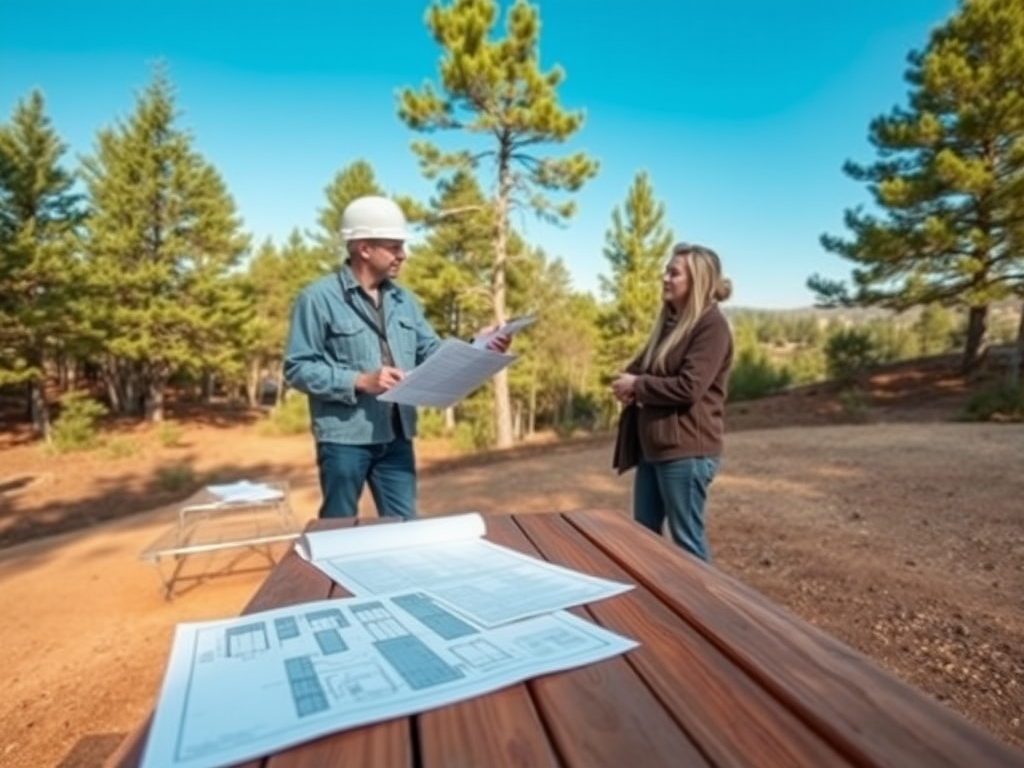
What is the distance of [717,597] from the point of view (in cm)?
89

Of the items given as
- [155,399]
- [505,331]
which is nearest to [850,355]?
[505,331]

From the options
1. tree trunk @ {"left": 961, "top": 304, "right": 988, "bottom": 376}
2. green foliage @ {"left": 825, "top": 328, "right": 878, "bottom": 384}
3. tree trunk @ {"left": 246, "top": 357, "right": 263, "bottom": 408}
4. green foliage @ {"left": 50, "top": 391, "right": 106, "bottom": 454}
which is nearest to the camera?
tree trunk @ {"left": 961, "top": 304, "right": 988, "bottom": 376}

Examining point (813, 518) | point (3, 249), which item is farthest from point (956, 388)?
point (3, 249)

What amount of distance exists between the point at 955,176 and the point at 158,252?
19.5m

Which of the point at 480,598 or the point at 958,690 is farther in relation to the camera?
the point at 958,690

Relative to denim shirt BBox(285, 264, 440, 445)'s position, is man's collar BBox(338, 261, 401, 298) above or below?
above

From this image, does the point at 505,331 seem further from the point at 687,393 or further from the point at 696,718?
the point at 696,718

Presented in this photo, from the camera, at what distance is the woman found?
2287 mm

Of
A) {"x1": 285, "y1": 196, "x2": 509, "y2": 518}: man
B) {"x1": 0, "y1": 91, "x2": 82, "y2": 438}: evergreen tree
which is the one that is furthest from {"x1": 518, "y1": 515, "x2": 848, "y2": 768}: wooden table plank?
{"x1": 0, "y1": 91, "x2": 82, "y2": 438}: evergreen tree

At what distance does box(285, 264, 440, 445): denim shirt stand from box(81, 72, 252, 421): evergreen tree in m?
16.8

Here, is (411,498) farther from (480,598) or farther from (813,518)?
(813,518)

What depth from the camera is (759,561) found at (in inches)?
138

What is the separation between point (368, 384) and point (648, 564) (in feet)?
4.02

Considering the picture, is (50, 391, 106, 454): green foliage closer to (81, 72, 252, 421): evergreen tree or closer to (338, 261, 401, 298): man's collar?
(81, 72, 252, 421): evergreen tree
